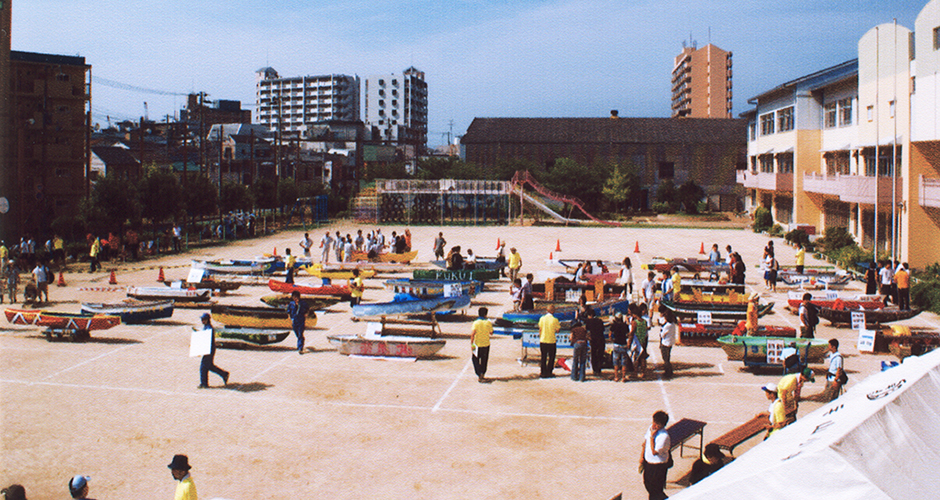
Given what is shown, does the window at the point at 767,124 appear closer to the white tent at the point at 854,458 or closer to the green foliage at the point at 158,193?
the green foliage at the point at 158,193

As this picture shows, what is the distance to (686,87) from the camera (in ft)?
480

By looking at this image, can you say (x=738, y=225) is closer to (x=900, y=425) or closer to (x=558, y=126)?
(x=558, y=126)

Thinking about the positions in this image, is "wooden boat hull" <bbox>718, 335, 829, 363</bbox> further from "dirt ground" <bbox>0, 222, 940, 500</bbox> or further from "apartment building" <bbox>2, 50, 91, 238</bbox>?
"apartment building" <bbox>2, 50, 91, 238</bbox>

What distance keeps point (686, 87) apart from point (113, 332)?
13762 cm

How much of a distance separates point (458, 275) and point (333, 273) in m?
5.51

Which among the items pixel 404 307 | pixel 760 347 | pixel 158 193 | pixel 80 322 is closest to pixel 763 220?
pixel 158 193

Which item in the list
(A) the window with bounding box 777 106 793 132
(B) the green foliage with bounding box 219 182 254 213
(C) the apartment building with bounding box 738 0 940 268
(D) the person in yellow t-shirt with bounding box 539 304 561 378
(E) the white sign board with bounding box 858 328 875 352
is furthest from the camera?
(B) the green foliage with bounding box 219 182 254 213

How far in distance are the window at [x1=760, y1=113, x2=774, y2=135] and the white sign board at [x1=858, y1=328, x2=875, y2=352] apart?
47484 mm

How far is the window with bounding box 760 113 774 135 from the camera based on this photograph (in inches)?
2502

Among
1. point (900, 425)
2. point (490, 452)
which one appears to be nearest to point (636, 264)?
point (490, 452)

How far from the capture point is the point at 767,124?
65062 mm

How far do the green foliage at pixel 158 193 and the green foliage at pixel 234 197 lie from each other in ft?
37.7

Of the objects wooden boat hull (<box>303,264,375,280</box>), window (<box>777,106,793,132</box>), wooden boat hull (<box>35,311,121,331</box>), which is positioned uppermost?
window (<box>777,106,793,132</box>)

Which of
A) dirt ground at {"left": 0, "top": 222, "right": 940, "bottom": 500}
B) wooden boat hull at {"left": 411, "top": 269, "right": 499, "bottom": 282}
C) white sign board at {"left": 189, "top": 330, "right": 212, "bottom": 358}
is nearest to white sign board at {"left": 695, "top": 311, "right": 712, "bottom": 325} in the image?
dirt ground at {"left": 0, "top": 222, "right": 940, "bottom": 500}
